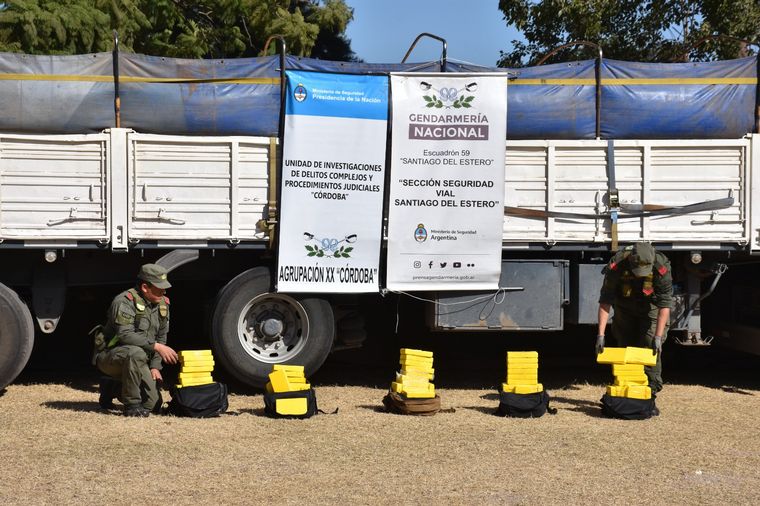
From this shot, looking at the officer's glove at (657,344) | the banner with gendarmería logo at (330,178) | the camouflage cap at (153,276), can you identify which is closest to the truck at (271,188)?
the banner with gendarmería logo at (330,178)

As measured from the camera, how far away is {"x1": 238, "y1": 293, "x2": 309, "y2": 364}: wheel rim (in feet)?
33.4

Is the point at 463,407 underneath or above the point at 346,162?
underneath

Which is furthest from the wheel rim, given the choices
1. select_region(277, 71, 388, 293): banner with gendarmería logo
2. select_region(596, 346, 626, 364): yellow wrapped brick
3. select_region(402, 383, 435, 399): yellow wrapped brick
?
select_region(596, 346, 626, 364): yellow wrapped brick

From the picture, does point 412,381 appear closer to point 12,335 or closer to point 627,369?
point 627,369

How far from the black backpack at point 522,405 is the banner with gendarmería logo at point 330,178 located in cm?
189

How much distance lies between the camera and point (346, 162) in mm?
10078

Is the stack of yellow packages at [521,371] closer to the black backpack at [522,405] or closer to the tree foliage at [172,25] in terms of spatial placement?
the black backpack at [522,405]

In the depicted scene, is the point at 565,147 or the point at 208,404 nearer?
the point at 208,404

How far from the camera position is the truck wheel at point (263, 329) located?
33.0ft

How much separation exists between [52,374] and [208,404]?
3050mm

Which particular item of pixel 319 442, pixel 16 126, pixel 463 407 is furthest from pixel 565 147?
pixel 16 126

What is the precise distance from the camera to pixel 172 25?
1900cm

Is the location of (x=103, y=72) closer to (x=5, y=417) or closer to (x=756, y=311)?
(x=5, y=417)

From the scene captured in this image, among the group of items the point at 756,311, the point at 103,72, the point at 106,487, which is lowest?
the point at 106,487
